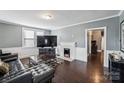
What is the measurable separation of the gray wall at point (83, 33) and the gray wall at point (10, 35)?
2.98 metres

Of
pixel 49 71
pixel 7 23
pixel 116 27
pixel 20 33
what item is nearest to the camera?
pixel 49 71

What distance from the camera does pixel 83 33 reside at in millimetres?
5797

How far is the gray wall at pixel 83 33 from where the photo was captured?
4176mm

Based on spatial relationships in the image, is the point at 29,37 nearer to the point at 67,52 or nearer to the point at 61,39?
the point at 61,39

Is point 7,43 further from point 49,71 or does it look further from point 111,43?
point 111,43

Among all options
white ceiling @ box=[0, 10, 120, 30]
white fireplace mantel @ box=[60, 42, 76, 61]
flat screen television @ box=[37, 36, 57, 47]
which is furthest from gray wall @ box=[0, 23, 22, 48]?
white fireplace mantel @ box=[60, 42, 76, 61]

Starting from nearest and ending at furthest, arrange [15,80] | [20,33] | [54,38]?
[15,80] → [20,33] → [54,38]

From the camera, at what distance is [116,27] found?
415cm

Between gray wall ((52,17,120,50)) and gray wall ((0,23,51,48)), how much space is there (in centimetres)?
298

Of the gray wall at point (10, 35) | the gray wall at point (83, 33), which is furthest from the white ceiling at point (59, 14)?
the gray wall at point (10, 35)

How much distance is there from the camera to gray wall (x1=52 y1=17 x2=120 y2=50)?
13.7 ft
